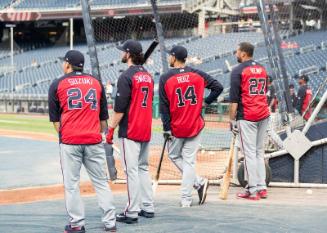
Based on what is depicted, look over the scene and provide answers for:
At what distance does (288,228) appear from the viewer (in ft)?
21.1

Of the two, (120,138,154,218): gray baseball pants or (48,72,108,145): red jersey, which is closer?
(48,72,108,145): red jersey

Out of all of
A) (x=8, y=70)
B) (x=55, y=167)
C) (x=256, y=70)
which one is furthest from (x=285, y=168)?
(x=8, y=70)

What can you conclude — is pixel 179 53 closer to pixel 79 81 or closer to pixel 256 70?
pixel 256 70

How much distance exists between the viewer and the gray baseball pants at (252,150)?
834 cm

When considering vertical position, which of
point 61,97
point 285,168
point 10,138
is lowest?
point 10,138

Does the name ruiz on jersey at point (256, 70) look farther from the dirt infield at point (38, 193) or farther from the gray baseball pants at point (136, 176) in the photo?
the dirt infield at point (38, 193)

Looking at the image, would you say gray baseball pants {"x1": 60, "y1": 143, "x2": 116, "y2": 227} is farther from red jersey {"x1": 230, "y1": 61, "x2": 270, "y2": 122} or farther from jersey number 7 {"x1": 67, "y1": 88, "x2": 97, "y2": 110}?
red jersey {"x1": 230, "y1": 61, "x2": 270, "y2": 122}

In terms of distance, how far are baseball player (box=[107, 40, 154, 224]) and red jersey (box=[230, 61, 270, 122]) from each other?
1.56m

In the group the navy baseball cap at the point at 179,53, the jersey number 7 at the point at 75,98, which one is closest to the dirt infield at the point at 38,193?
the navy baseball cap at the point at 179,53

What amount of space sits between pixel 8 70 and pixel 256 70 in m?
34.4

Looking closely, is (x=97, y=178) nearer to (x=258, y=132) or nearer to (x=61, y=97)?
(x=61, y=97)

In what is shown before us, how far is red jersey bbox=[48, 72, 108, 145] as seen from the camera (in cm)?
611

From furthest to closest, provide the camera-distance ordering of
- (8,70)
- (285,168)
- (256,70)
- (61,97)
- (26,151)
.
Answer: (8,70), (26,151), (285,168), (256,70), (61,97)

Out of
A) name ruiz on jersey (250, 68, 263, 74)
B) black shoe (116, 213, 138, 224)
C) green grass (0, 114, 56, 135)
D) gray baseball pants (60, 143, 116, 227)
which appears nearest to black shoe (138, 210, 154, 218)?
black shoe (116, 213, 138, 224)
